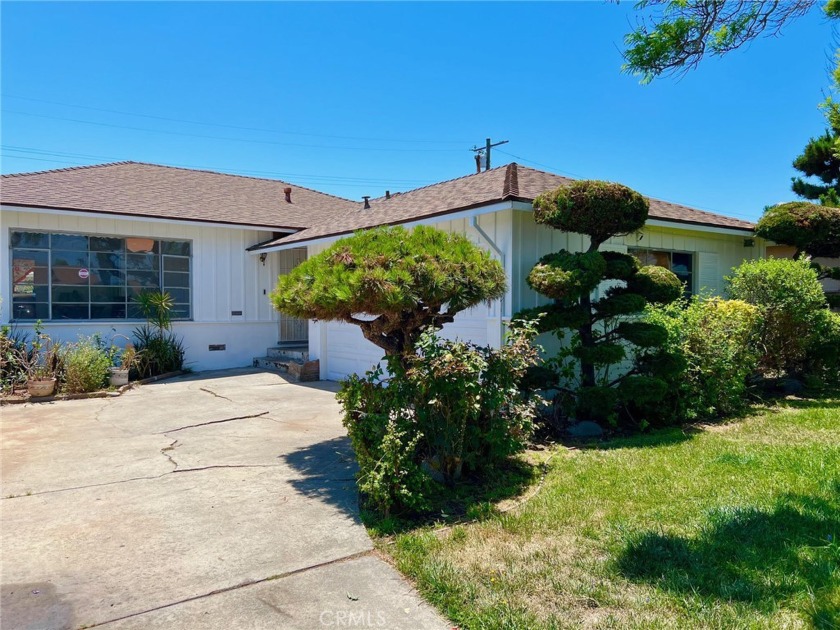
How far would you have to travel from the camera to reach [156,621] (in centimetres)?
282

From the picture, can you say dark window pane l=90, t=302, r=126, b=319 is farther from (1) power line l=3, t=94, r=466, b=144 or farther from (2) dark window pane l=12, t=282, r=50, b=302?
(1) power line l=3, t=94, r=466, b=144

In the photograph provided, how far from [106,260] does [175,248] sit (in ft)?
4.90

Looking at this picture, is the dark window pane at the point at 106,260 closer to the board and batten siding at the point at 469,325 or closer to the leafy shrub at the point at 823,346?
the board and batten siding at the point at 469,325

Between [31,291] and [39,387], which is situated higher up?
[31,291]

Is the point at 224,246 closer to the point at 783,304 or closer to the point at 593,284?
the point at 593,284

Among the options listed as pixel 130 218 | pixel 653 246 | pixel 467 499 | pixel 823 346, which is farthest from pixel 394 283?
pixel 130 218

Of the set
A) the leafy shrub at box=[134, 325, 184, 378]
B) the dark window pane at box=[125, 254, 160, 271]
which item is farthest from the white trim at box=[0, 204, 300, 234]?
the leafy shrub at box=[134, 325, 184, 378]

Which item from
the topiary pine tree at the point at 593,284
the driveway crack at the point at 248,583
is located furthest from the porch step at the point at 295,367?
the driveway crack at the point at 248,583

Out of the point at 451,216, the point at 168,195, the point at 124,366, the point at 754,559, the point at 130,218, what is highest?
the point at 168,195

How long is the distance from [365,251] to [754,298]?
7.23 metres

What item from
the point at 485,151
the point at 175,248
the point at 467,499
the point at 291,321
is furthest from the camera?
the point at 485,151

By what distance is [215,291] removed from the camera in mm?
13352

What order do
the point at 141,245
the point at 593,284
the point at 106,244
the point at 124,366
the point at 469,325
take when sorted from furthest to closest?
the point at 141,245 < the point at 106,244 < the point at 124,366 < the point at 469,325 < the point at 593,284

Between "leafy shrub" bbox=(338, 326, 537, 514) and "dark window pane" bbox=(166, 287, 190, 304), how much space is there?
9.57m
